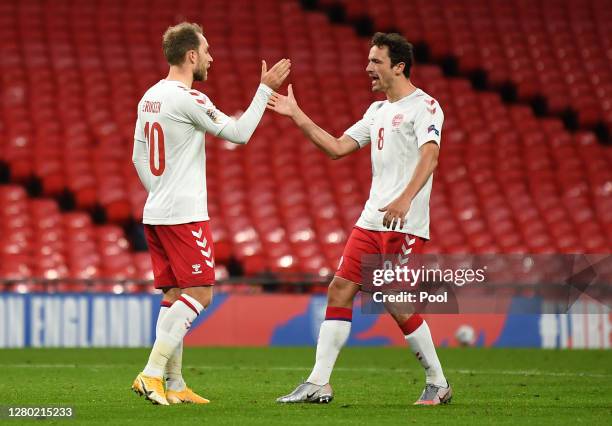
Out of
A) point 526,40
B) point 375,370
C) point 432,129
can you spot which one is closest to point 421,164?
point 432,129

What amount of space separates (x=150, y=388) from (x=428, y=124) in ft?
6.61

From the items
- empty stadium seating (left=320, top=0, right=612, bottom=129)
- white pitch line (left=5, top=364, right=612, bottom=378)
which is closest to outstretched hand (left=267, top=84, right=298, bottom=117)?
white pitch line (left=5, top=364, right=612, bottom=378)

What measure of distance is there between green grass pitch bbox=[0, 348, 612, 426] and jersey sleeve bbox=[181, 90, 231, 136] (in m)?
1.47

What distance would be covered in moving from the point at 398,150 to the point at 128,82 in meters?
10.7

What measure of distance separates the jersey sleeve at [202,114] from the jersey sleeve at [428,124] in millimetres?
1030

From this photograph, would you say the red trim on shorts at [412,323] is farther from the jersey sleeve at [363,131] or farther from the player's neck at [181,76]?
the player's neck at [181,76]

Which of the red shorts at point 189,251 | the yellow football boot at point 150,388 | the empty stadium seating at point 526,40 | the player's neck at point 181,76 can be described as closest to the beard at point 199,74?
the player's neck at point 181,76


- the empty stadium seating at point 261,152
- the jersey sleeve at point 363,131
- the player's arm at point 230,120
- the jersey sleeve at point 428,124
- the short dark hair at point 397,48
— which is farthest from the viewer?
the empty stadium seating at point 261,152

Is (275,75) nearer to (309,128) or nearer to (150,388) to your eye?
(309,128)

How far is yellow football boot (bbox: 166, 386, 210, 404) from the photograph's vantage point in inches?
246

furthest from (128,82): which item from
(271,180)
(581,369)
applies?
(581,369)

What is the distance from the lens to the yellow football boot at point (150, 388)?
5.90 meters

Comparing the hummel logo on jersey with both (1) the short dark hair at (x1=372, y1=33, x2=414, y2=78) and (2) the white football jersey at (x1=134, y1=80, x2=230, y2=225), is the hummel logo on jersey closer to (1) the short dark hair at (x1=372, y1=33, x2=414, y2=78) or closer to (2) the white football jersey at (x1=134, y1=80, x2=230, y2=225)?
(1) the short dark hair at (x1=372, y1=33, x2=414, y2=78)

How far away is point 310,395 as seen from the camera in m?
6.24
